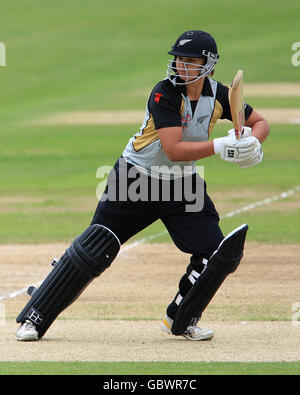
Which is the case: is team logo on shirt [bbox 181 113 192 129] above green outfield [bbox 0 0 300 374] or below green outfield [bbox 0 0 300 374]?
above

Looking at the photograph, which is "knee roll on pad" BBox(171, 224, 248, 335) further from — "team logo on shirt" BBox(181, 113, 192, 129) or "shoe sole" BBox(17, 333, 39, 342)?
"shoe sole" BBox(17, 333, 39, 342)

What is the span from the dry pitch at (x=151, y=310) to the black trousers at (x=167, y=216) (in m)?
0.69

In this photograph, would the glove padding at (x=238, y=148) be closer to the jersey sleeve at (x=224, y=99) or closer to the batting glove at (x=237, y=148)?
the batting glove at (x=237, y=148)

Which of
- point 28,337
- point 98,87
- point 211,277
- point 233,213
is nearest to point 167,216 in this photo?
point 211,277

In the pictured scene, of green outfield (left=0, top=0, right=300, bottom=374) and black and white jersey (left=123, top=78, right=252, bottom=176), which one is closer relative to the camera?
black and white jersey (left=123, top=78, right=252, bottom=176)

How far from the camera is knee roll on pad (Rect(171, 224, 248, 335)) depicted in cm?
687

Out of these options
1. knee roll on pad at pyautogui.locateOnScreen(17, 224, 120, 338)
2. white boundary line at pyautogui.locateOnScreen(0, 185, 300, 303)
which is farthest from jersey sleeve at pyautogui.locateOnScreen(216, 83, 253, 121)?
white boundary line at pyautogui.locateOnScreen(0, 185, 300, 303)

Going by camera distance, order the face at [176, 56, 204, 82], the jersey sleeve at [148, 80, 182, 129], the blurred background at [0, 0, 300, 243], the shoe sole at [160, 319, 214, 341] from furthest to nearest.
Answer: the blurred background at [0, 0, 300, 243] < the shoe sole at [160, 319, 214, 341] < the face at [176, 56, 204, 82] < the jersey sleeve at [148, 80, 182, 129]

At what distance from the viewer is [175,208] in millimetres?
7062

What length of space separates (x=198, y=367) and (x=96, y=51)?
121 feet

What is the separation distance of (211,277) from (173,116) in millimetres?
1145

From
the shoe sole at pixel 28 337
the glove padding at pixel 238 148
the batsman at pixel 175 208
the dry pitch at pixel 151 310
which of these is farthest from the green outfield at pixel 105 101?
the glove padding at pixel 238 148
